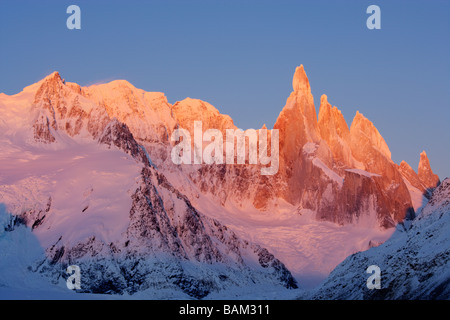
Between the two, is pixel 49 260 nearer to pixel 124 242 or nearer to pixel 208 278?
pixel 124 242

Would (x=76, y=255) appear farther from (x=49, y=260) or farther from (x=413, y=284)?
(x=413, y=284)

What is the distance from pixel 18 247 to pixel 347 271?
104039 millimetres

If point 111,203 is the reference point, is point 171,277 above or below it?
below

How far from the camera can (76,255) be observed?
183750 millimetres

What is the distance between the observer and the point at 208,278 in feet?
643

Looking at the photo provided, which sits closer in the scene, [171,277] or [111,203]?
[171,277]

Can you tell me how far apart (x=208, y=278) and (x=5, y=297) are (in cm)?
7523
